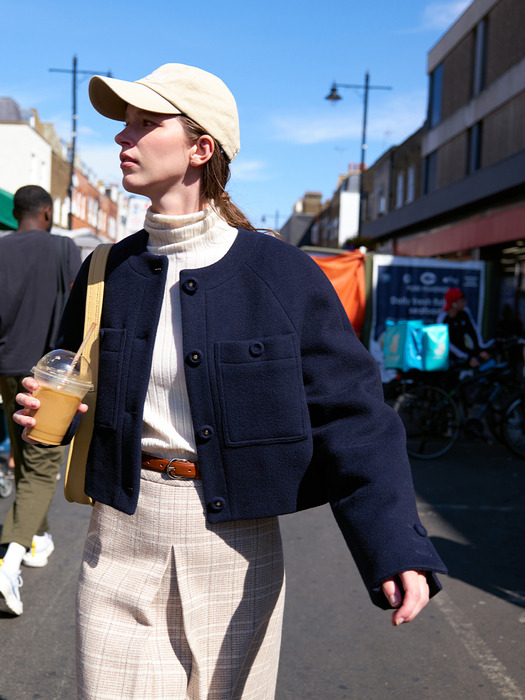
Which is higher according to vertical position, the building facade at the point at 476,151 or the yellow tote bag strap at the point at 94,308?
the building facade at the point at 476,151

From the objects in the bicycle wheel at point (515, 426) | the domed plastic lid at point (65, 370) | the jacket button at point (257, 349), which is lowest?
the bicycle wheel at point (515, 426)

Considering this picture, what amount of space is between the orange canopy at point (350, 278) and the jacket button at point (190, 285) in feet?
31.1

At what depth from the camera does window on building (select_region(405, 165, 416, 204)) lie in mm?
28827

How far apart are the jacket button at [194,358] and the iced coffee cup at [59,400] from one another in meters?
0.31

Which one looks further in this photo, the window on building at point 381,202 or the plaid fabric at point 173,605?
the window on building at point 381,202

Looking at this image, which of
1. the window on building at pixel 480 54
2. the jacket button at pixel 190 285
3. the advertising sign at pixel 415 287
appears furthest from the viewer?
the window on building at pixel 480 54

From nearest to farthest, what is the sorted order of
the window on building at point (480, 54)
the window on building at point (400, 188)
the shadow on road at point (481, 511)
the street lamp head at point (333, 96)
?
1. the shadow on road at point (481, 511)
2. the window on building at point (480, 54)
3. the street lamp head at point (333, 96)
4. the window on building at point (400, 188)

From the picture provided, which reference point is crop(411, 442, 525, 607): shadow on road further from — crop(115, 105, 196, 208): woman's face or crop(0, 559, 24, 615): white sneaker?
crop(115, 105, 196, 208): woman's face

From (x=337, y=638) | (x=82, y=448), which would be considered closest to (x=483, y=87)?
(x=337, y=638)

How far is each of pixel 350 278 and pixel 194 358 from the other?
Answer: 9.81 metres

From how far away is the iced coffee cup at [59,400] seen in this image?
188cm

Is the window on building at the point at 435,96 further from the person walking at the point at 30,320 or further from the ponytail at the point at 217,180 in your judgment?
the ponytail at the point at 217,180

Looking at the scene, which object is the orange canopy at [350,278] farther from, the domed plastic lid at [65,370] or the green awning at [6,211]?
the domed plastic lid at [65,370]

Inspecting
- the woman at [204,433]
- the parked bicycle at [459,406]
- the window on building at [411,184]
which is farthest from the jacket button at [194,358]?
the window on building at [411,184]
